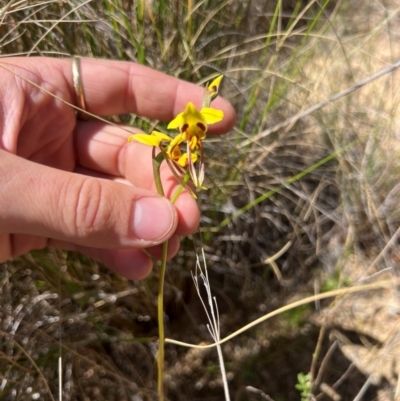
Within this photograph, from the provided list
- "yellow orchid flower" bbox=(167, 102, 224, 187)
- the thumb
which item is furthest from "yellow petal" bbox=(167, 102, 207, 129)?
the thumb

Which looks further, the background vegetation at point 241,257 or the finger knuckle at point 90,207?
the background vegetation at point 241,257

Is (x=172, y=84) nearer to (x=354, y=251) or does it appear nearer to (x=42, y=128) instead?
(x=42, y=128)

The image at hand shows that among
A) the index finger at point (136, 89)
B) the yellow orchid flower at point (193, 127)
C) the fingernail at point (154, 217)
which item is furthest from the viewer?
the index finger at point (136, 89)

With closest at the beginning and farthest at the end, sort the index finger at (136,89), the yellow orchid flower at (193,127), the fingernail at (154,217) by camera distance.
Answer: the yellow orchid flower at (193,127), the fingernail at (154,217), the index finger at (136,89)

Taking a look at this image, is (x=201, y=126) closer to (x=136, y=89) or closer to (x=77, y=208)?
(x=77, y=208)

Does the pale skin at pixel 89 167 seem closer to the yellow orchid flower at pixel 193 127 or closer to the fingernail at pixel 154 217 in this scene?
the fingernail at pixel 154 217

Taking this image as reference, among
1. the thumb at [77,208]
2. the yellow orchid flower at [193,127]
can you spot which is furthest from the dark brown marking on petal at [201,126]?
the thumb at [77,208]

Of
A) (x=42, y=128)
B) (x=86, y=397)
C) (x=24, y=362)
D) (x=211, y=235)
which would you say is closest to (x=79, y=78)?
(x=42, y=128)

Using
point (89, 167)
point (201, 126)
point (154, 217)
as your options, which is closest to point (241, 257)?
point (89, 167)
